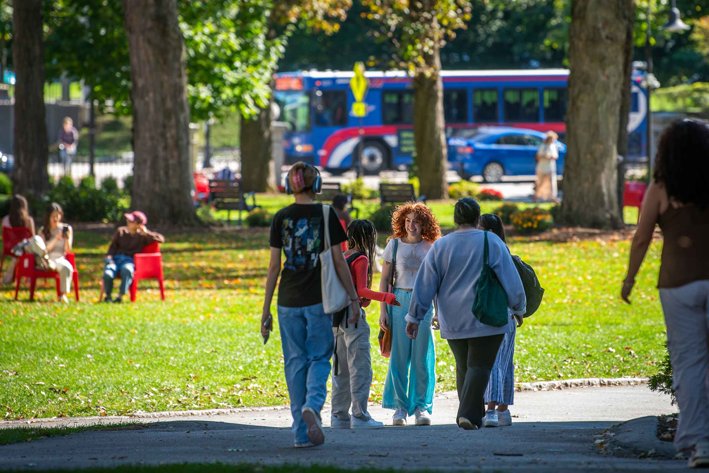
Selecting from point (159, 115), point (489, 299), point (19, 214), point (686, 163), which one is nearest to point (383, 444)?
point (489, 299)

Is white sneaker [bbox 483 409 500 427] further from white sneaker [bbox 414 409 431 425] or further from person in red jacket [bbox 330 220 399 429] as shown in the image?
person in red jacket [bbox 330 220 399 429]

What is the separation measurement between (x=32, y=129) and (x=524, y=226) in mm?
11038

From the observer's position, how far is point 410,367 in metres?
9.66

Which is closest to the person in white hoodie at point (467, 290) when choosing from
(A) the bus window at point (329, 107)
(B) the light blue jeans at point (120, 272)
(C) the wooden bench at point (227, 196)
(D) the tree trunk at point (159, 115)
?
(B) the light blue jeans at point (120, 272)

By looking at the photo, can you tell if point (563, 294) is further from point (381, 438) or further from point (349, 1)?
point (349, 1)

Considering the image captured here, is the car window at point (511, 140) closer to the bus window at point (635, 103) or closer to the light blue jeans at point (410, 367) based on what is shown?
the bus window at point (635, 103)

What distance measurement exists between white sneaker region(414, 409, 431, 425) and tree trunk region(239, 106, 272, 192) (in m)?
29.2

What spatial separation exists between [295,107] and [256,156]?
12124 mm

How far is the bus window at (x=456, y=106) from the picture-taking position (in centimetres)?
5072

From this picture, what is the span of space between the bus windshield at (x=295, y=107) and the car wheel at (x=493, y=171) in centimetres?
827

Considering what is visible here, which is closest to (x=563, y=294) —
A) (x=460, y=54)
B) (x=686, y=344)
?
(x=686, y=344)

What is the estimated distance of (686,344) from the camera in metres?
6.51

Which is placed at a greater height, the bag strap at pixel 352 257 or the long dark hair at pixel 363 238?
the long dark hair at pixel 363 238

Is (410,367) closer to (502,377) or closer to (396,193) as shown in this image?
(502,377)
